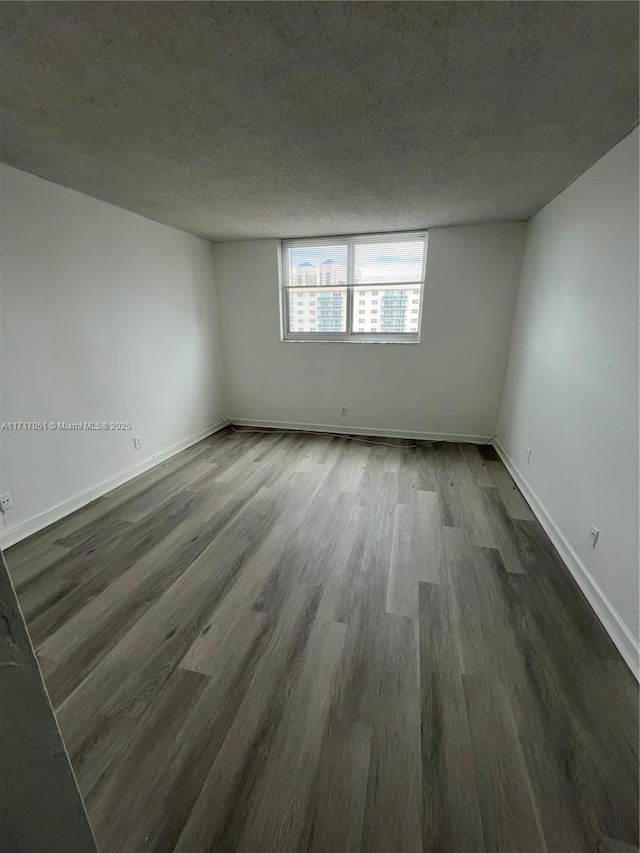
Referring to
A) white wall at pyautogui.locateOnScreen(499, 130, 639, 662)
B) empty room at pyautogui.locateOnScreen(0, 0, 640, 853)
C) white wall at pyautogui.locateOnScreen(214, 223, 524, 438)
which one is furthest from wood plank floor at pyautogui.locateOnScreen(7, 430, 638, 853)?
white wall at pyautogui.locateOnScreen(214, 223, 524, 438)

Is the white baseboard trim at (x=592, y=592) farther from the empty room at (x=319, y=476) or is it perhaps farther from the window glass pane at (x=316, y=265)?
the window glass pane at (x=316, y=265)

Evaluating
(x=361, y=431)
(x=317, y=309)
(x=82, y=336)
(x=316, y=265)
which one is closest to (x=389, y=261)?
(x=316, y=265)

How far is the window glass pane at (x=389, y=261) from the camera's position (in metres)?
3.62

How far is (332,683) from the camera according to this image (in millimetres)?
1334

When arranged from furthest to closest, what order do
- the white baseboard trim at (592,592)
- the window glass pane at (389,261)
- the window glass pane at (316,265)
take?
the window glass pane at (316,265)
the window glass pane at (389,261)
the white baseboard trim at (592,592)

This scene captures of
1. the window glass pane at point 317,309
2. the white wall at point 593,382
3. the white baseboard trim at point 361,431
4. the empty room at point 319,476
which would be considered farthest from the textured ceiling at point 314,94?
the white baseboard trim at point 361,431

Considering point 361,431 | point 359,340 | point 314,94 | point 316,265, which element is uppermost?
point 314,94

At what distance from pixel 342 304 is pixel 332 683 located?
142 inches

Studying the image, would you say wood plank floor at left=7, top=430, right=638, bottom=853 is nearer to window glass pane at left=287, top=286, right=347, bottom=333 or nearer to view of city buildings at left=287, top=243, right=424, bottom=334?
view of city buildings at left=287, top=243, right=424, bottom=334

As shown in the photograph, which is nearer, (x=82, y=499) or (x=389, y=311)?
(x=82, y=499)

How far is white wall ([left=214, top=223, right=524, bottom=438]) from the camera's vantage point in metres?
3.44

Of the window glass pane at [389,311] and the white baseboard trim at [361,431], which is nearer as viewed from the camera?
the window glass pane at [389,311]

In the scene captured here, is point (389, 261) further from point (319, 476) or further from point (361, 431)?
point (319, 476)

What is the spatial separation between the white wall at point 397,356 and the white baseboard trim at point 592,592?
5.20 feet
